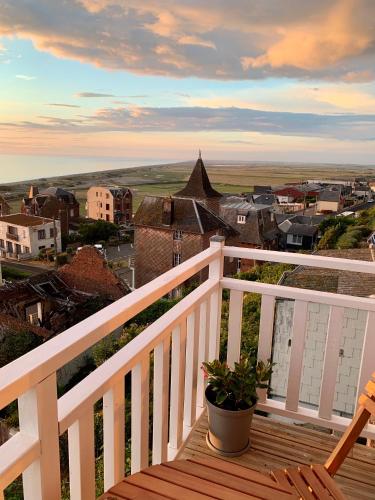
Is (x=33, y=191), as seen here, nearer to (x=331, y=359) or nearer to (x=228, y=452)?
(x=228, y=452)

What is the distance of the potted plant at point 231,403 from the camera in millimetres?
1761

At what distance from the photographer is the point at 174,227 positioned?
54.7ft

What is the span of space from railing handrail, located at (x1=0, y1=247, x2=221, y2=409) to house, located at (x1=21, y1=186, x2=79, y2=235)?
10.6ft

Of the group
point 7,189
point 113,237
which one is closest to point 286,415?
point 7,189

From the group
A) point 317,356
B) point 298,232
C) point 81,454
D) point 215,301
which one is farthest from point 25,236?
point 298,232

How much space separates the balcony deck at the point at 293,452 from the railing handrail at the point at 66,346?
3.42ft

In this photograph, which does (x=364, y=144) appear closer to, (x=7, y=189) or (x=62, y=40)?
(x=62, y=40)

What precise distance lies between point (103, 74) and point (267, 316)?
417cm

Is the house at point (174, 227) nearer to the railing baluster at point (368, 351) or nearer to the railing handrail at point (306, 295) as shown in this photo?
the railing handrail at point (306, 295)

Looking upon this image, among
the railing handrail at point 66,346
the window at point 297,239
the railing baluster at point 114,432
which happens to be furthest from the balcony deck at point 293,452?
the window at point 297,239

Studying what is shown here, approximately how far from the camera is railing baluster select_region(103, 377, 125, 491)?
3.52 feet

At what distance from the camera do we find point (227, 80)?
4695 millimetres

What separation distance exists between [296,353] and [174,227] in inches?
584

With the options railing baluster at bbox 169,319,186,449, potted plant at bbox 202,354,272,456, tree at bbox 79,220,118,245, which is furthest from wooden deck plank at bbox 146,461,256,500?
tree at bbox 79,220,118,245
